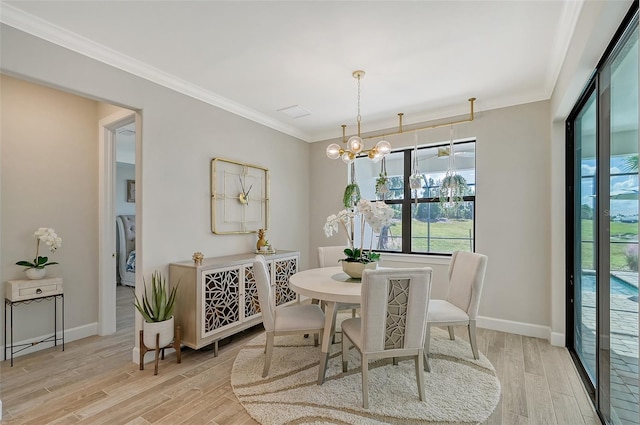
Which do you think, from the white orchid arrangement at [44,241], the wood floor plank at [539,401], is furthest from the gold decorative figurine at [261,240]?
the wood floor plank at [539,401]

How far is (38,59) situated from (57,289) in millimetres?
2041

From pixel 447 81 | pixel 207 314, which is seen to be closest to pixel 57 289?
pixel 207 314

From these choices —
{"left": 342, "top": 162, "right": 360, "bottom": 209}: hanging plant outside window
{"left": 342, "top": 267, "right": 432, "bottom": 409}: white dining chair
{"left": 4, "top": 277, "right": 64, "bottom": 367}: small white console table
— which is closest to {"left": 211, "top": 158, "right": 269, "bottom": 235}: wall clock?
{"left": 342, "top": 162, "right": 360, "bottom": 209}: hanging plant outside window

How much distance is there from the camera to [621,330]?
63.1 inches

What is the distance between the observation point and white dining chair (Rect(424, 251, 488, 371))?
2486 millimetres

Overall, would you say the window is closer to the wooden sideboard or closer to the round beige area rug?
the round beige area rug

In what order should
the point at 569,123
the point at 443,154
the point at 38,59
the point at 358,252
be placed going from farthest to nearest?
1. the point at 443,154
2. the point at 569,123
3. the point at 358,252
4. the point at 38,59

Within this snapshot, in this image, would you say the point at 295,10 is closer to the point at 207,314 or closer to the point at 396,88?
the point at 396,88

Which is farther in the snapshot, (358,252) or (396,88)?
(396,88)

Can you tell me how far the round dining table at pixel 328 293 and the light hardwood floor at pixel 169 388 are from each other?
2.13ft

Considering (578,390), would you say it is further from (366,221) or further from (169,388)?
(169,388)

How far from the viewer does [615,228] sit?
65.7 inches

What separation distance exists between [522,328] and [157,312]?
3.63m

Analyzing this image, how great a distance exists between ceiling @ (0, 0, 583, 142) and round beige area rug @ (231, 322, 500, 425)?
2542 millimetres
